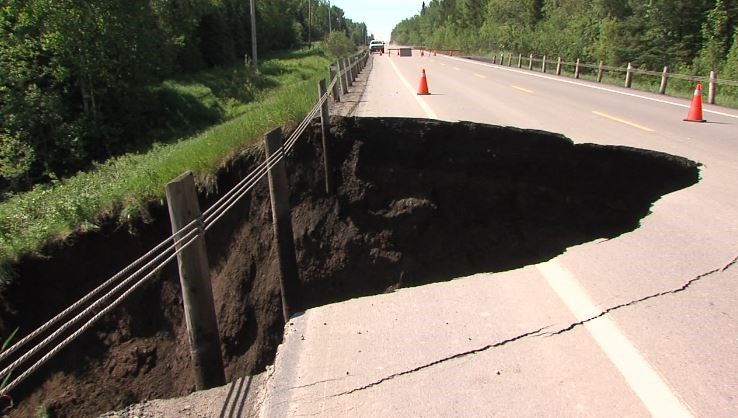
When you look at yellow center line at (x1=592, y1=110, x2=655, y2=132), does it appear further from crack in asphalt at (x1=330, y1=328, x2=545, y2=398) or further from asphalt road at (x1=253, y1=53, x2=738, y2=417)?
crack in asphalt at (x1=330, y1=328, x2=545, y2=398)

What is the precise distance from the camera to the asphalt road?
2801mm

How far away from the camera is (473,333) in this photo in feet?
11.5

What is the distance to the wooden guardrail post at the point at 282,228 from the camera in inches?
240

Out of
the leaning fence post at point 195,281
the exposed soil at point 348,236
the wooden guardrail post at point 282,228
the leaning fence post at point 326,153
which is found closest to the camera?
the leaning fence post at point 195,281

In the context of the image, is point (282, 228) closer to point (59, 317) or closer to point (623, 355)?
point (59, 317)

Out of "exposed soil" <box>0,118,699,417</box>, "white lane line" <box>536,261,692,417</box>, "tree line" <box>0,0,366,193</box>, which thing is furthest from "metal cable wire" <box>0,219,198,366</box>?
"tree line" <box>0,0,366,193</box>

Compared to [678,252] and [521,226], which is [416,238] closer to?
[521,226]

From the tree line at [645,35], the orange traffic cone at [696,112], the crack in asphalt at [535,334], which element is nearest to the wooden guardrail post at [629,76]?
the tree line at [645,35]

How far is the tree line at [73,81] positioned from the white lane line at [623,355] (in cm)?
1903

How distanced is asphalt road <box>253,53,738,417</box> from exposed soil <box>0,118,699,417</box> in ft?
9.58

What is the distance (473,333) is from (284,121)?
25.1ft

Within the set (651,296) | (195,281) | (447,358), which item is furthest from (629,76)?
(195,281)

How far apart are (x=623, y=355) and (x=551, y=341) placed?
0.41 metres

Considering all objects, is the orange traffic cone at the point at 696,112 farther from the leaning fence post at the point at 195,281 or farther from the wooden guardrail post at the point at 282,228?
the leaning fence post at the point at 195,281
